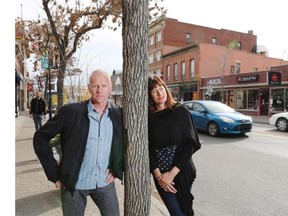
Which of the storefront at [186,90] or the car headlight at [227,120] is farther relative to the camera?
the storefront at [186,90]

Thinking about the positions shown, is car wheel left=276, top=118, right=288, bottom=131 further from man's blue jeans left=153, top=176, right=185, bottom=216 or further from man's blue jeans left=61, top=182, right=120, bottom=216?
man's blue jeans left=61, top=182, right=120, bottom=216

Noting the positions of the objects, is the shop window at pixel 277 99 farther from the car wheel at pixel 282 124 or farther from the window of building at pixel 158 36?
the window of building at pixel 158 36

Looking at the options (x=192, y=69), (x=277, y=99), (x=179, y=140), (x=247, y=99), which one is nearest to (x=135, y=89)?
(x=179, y=140)

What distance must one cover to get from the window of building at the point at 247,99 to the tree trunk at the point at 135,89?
89.2ft

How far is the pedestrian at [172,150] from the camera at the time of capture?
2639 millimetres

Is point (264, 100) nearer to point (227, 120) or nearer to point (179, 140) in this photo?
point (227, 120)

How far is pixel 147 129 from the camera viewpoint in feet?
8.38

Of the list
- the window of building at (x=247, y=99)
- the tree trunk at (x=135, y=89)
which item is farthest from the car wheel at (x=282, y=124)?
the window of building at (x=247, y=99)

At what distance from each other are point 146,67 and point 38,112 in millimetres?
9177

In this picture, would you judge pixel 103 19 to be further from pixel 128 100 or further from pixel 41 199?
pixel 128 100

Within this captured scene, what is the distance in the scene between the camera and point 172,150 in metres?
2.67

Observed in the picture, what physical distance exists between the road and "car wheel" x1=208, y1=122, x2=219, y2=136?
1.63m

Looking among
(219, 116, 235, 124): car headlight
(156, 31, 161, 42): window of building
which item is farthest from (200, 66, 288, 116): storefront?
(219, 116, 235, 124): car headlight
